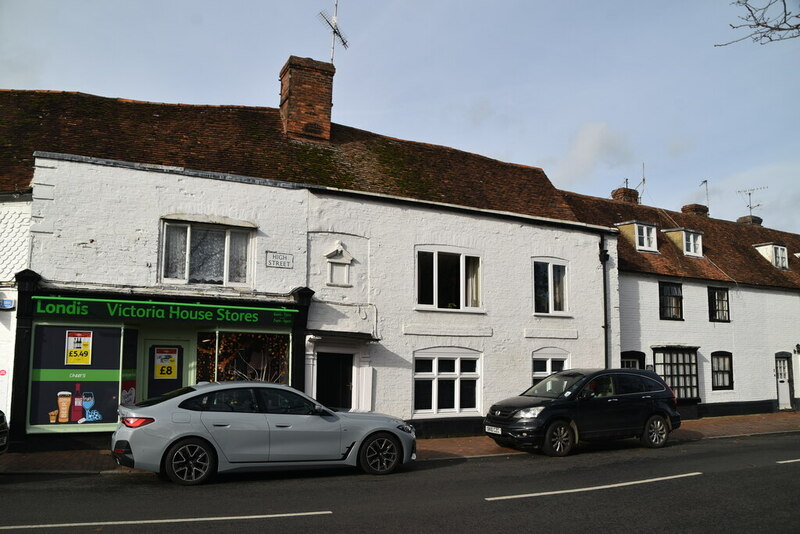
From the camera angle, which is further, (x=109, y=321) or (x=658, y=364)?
(x=658, y=364)

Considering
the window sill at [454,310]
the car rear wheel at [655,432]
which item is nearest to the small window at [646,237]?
the window sill at [454,310]

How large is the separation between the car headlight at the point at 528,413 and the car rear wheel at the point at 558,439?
1.15 feet

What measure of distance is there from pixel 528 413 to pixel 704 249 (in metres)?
16.0

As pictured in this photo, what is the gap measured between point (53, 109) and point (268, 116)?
5.20 meters

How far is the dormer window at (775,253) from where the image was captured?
27.6m

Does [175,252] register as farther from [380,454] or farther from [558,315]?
[558,315]

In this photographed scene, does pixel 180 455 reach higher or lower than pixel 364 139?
lower

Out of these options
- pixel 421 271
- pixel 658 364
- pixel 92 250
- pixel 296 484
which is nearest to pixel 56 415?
pixel 92 250

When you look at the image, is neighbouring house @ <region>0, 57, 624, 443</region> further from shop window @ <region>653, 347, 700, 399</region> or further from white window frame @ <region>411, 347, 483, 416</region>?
shop window @ <region>653, 347, 700, 399</region>

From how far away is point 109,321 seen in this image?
44.1ft

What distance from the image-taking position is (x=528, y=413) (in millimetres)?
13297

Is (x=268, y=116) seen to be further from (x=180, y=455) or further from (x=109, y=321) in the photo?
(x=180, y=455)

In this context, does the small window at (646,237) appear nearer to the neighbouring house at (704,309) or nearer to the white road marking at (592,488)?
the neighbouring house at (704,309)

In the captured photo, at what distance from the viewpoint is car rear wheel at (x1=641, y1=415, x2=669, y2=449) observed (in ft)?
47.4
